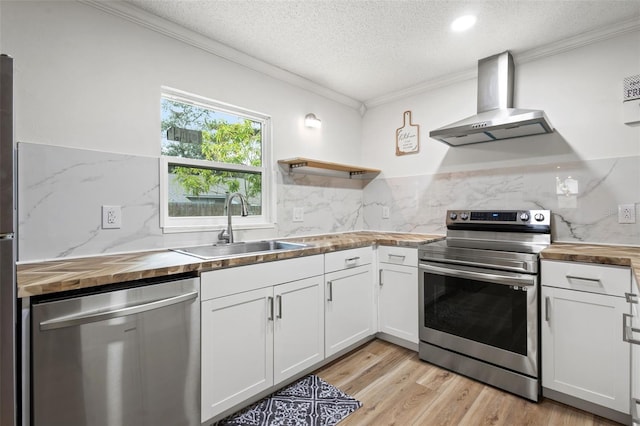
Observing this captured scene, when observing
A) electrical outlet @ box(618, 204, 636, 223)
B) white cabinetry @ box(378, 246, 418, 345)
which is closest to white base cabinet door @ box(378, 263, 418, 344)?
white cabinetry @ box(378, 246, 418, 345)

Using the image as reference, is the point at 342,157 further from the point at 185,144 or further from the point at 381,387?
the point at 381,387

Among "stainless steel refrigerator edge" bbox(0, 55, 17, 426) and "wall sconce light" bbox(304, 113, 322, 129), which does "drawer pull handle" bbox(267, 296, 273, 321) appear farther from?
"wall sconce light" bbox(304, 113, 322, 129)

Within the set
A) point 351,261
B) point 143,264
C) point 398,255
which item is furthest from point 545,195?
point 143,264

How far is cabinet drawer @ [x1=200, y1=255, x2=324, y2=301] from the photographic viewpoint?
157 cm

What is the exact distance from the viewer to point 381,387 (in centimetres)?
201

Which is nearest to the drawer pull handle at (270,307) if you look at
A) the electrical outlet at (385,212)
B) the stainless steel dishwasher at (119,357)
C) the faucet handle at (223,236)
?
the stainless steel dishwasher at (119,357)

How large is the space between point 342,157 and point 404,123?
2.34 ft

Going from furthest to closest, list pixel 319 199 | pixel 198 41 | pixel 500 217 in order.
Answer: pixel 319 199 < pixel 500 217 < pixel 198 41

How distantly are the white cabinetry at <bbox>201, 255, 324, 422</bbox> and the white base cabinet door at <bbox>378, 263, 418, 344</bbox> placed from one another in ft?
2.22

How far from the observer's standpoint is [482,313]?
80.4 inches

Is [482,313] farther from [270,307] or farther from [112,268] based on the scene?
[112,268]

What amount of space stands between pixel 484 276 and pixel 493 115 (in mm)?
1148

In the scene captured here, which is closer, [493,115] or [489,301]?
[489,301]

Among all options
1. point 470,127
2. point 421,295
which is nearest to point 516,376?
point 421,295
